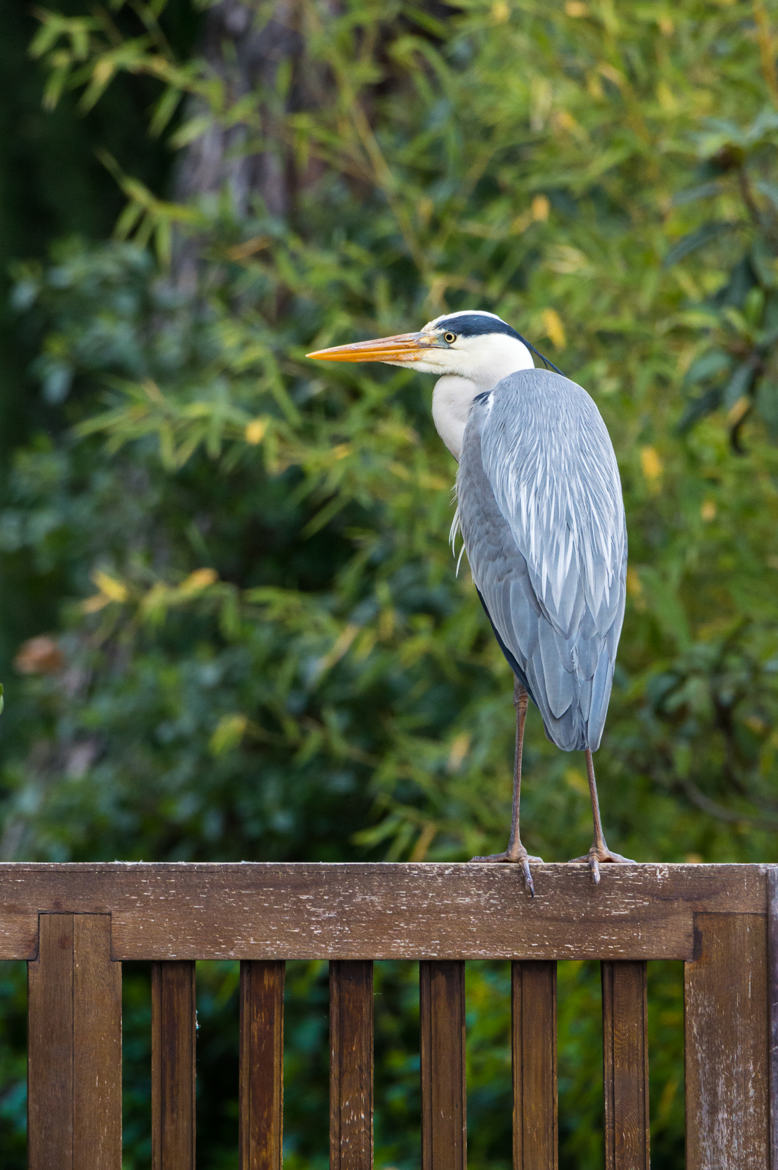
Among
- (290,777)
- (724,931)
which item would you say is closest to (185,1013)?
(724,931)

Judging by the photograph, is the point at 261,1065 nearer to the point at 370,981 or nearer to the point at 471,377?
the point at 370,981

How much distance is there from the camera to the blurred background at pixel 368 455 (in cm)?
269

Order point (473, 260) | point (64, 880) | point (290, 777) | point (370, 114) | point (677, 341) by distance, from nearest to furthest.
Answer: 1. point (64, 880)
2. point (677, 341)
3. point (473, 260)
4. point (290, 777)
5. point (370, 114)

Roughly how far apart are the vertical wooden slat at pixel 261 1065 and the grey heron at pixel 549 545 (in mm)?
325

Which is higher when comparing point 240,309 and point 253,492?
point 240,309

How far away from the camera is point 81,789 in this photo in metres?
3.84

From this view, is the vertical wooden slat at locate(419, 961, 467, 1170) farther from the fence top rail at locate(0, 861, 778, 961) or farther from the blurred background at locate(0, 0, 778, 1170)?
the blurred background at locate(0, 0, 778, 1170)

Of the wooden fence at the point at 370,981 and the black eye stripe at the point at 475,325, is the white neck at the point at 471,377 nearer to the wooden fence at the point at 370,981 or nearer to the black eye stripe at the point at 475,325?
the black eye stripe at the point at 475,325

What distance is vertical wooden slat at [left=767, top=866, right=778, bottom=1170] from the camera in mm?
1253

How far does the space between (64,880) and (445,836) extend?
2.00 metres

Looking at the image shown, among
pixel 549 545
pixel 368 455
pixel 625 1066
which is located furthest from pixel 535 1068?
pixel 368 455

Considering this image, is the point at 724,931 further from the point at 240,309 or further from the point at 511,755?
the point at 240,309

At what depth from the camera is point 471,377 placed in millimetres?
1992

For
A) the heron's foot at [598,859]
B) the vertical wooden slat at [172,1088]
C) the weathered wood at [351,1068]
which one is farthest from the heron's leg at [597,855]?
the vertical wooden slat at [172,1088]
